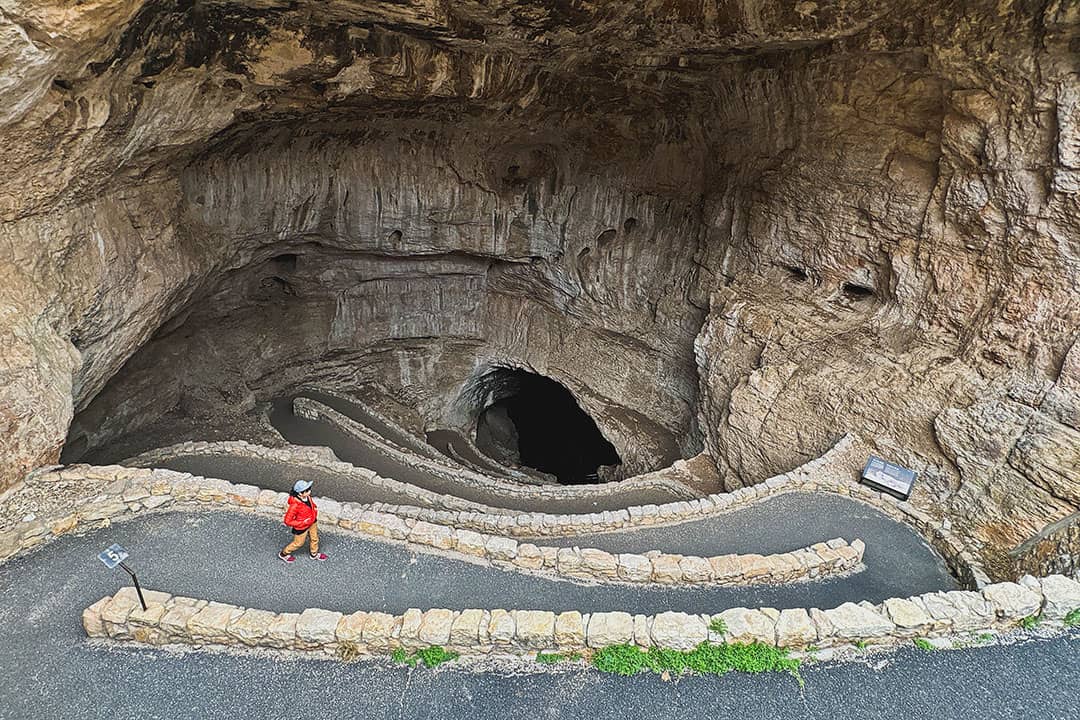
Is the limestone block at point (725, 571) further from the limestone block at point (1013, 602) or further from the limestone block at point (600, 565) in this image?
the limestone block at point (1013, 602)

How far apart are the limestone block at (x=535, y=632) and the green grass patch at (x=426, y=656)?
0.64 meters

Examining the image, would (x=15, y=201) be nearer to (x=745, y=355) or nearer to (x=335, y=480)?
(x=335, y=480)

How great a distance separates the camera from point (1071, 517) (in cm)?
729

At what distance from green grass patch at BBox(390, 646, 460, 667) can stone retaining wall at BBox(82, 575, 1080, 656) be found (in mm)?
54

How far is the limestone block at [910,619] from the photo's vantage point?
5355 mm

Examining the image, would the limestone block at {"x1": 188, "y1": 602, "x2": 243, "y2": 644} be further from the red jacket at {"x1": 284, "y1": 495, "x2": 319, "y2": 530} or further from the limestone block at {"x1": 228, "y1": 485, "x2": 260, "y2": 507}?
the limestone block at {"x1": 228, "y1": 485, "x2": 260, "y2": 507}

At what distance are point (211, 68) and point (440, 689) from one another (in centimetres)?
850

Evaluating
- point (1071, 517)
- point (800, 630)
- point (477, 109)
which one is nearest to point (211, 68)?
point (477, 109)

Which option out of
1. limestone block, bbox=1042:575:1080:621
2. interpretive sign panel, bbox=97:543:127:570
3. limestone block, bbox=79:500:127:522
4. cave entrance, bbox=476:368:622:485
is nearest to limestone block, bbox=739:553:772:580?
limestone block, bbox=1042:575:1080:621

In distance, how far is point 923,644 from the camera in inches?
211

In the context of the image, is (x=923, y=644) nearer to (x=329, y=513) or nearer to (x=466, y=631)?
(x=466, y=631)

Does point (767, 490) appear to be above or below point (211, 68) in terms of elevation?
below

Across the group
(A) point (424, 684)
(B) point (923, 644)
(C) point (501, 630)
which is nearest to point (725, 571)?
(B) point (923, 644)

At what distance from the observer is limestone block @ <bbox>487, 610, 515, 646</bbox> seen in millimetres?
5234
